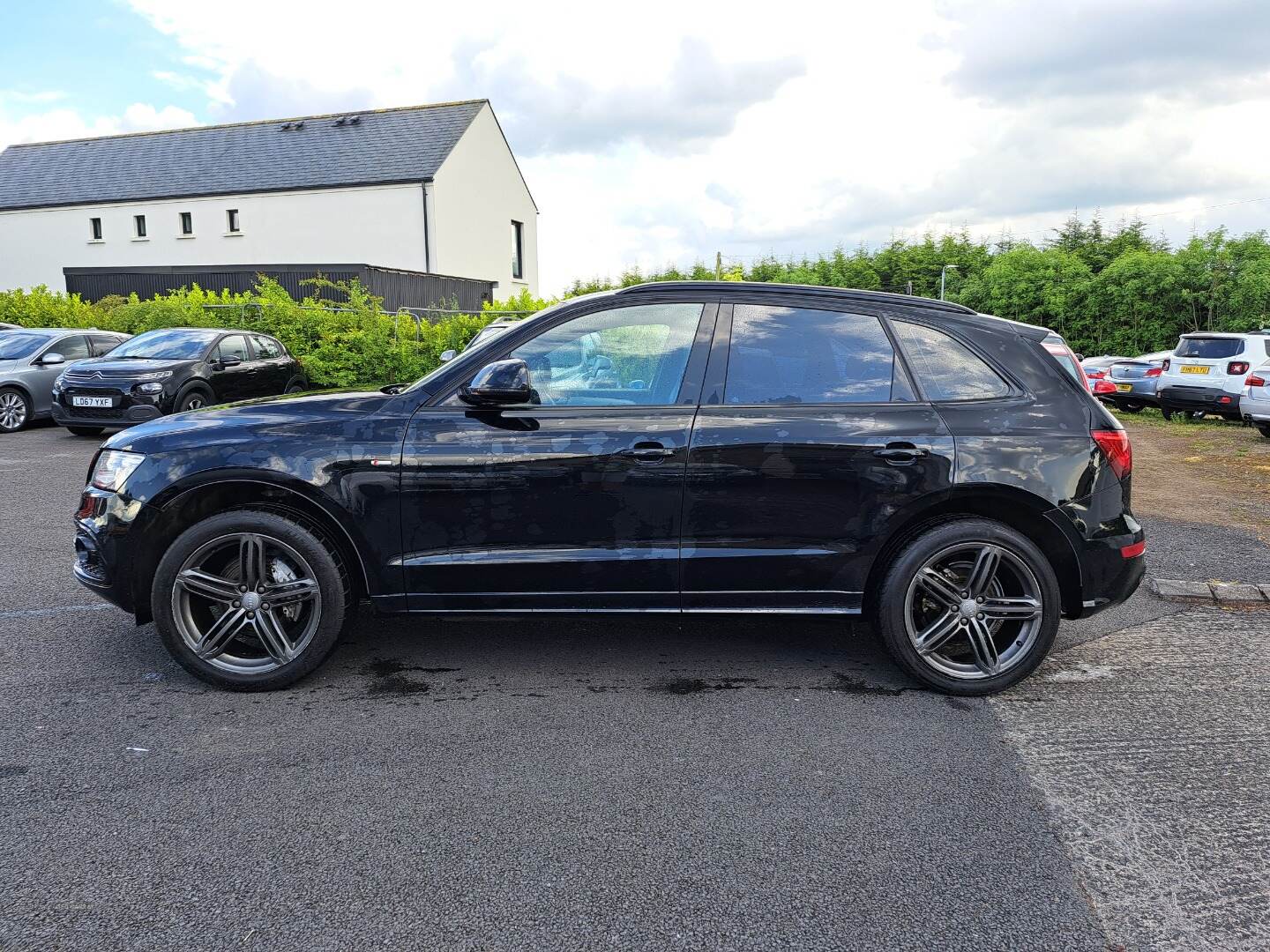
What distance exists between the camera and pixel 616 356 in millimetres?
4109

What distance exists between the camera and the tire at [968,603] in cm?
399

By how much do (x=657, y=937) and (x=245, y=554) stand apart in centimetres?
244

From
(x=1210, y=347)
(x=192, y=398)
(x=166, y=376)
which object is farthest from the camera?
(x=1210, y=347)

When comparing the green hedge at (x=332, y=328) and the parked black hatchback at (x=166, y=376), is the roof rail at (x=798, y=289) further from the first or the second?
the green hedge at (x=332, y=328)

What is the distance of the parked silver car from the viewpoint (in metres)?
13.9

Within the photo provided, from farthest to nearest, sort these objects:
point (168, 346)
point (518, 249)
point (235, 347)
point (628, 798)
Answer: point (518, 249), point (235, 347), point (168, 346), point (628, 798)

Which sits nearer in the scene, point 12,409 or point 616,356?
point 616,356

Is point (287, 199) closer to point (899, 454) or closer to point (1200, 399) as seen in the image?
point (1200, 399)

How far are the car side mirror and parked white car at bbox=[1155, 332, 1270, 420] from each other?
16.5 meters

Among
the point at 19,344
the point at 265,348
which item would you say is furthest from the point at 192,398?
the point at 19,344

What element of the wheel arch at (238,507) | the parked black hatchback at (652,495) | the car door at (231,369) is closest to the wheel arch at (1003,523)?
the parked black hatchback at (652,495)

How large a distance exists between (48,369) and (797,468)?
14.2 metres

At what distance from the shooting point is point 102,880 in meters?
2.63

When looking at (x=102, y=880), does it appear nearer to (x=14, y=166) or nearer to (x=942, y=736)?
(x=942, y=736)
